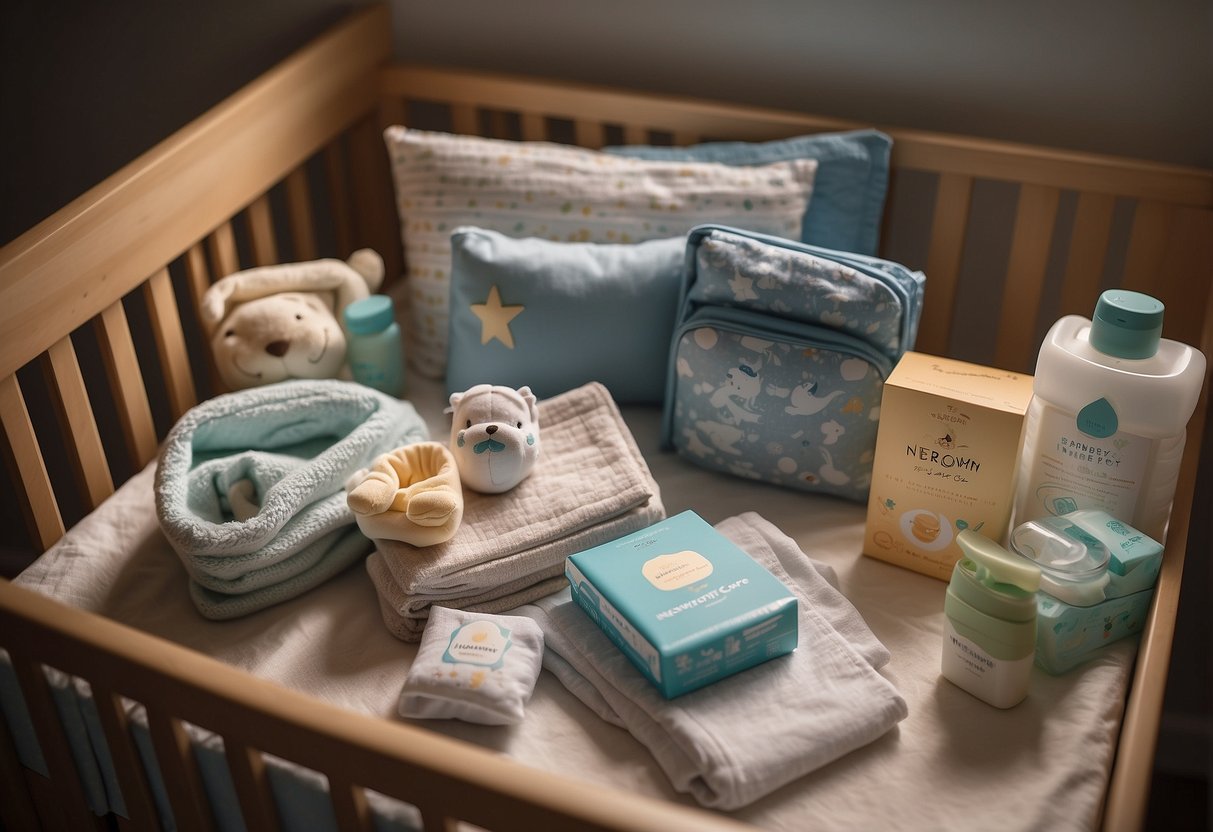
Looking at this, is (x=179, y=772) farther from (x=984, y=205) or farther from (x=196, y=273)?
(x=984, y=205)

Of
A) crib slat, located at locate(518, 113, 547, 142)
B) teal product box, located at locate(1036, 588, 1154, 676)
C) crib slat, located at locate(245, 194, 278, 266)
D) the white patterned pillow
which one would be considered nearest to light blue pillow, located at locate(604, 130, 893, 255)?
the white patterned pillow

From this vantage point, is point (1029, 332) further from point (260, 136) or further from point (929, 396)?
point (260, 136)

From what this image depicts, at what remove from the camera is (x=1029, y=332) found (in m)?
1.48

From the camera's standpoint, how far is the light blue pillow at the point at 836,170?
1449 millimetres

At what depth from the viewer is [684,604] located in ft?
3.37

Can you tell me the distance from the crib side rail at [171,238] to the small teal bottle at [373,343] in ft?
0.66

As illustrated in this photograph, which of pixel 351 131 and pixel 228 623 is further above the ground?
pixel 351 131

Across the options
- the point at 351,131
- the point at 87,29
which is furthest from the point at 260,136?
the point at 87,29

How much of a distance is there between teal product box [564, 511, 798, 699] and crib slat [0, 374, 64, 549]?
60cm

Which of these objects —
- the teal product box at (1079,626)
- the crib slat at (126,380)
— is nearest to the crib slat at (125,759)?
the crib slat at (126,380)

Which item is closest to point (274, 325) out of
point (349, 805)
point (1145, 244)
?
point (349, 805)

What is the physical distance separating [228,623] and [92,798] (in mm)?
208

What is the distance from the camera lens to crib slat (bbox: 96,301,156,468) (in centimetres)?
130

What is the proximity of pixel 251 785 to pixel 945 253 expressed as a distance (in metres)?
1.08
